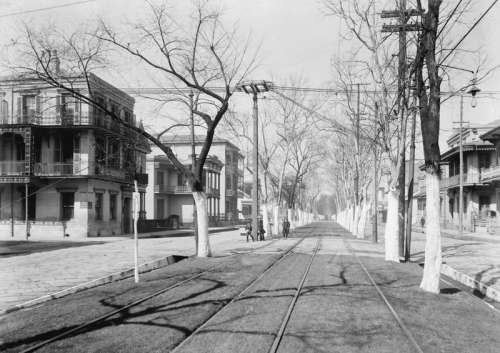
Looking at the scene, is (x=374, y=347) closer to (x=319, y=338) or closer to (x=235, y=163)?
(x=319, y=338)

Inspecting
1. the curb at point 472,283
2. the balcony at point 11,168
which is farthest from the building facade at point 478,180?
the balcony at point 11,168

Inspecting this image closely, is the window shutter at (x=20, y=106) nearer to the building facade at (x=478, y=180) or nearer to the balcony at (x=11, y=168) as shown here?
the balcony at (x=11, y=168)

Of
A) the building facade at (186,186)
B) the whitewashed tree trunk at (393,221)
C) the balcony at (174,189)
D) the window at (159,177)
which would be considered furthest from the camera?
the balcony at (174,189)

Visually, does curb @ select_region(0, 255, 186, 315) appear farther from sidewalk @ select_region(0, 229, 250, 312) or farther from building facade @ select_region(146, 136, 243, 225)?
building facade @ select_region(146, 136, 243, 225)

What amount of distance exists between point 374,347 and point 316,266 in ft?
34.4

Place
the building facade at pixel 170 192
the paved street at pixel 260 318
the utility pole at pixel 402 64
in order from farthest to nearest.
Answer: the building facade at pixel 170 192 < the utility pole at pixel 402 64 < the paved street at pixel 260 318

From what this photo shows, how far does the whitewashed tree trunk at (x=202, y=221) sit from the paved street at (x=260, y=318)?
5621 mm

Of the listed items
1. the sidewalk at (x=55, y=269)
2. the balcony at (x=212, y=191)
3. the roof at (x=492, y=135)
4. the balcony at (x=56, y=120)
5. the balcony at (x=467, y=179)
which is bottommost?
the sidewalk at (x=55, y=269)

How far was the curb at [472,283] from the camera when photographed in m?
12.2

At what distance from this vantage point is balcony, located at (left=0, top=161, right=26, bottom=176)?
3350 cm

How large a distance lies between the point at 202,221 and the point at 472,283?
32.6 feet

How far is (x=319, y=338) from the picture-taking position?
24.9ft

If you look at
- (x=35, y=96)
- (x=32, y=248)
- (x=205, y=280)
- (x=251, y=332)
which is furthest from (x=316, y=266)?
(x=35, y=96)

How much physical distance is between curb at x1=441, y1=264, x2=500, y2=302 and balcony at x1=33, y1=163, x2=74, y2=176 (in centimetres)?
2483
